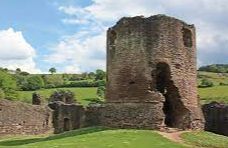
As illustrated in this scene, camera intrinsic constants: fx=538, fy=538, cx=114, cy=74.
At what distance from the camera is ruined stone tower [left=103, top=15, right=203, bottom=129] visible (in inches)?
1093

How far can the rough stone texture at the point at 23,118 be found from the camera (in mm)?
37156

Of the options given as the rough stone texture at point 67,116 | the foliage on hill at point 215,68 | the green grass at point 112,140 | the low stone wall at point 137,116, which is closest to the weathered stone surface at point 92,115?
the rough stone texture at point 67,116

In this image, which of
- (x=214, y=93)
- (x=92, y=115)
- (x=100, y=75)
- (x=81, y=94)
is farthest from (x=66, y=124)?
(x=100, y=75)

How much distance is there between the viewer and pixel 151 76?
92.3 feet

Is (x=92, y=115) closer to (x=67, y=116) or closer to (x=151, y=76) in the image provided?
(x=67, y=116)

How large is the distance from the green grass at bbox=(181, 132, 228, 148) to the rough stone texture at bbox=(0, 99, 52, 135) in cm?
1500

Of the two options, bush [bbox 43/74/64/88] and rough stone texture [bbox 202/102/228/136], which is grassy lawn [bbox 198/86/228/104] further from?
bush [bbox 43/74/64/88]

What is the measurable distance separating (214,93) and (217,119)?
3764 centimetres

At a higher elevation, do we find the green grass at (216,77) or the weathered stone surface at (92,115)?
the green grass at (216,77)

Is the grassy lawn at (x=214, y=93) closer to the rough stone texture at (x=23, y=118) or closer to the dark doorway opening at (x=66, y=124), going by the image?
the dark doorway opening at (x=66, y=124)

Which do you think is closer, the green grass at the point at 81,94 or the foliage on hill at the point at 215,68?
the green grass at the point at 81,94

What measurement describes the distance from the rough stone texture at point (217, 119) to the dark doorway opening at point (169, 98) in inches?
281

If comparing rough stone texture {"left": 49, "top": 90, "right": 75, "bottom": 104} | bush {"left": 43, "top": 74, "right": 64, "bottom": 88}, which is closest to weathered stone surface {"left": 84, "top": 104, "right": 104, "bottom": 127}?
rough stone texture {"left": 49, "top": 90, "right": 75, "bottom": 104}

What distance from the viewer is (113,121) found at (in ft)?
92.8
